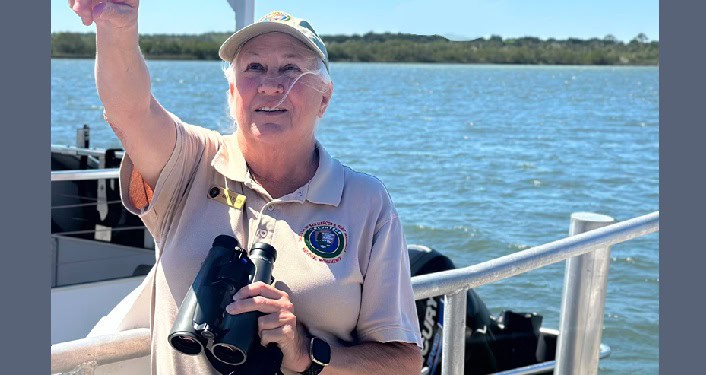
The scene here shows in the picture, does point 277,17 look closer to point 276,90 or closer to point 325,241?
point 276,90

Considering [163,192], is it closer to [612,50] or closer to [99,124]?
[99,124]

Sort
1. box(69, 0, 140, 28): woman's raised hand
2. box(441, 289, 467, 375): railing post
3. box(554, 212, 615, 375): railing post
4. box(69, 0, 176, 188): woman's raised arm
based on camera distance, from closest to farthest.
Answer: box(69, 0, 140, 28): woman's raised hand < box(69, 0, 176, 188): woman's raised arm < box(441, 289, 467, 375): railing post < box(554, 212, 615, 375): railing post

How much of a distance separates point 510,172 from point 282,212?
18.5 metres

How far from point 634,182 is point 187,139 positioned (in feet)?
60.4

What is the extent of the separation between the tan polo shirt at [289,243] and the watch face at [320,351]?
0.04m

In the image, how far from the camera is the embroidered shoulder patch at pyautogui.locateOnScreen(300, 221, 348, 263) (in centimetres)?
171

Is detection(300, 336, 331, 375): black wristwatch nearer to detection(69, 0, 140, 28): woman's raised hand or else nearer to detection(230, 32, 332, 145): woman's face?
detection(230, 32, 332, 145): woman's face

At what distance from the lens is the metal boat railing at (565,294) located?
1.64m

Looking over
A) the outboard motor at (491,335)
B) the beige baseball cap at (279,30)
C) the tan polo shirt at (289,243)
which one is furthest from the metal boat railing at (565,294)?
the outboard motor at (491,335)

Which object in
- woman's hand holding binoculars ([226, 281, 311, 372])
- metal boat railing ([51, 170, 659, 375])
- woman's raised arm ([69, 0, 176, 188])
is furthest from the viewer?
metal boat railing ([51, 170, 659, 375])

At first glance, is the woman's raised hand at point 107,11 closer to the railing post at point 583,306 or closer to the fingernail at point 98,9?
the fingernail at point 98,9

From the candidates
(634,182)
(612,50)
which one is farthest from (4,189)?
(612,50)

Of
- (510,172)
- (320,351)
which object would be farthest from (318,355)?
(510,172)

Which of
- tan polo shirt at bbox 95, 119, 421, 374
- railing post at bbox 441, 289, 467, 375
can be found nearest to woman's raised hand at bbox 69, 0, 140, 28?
tan polo shirt at bbox 95, 119, 421, 374
